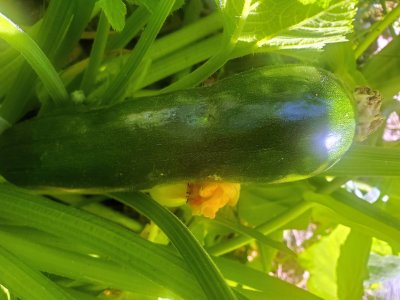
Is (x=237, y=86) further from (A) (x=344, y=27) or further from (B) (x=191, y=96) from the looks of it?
(A) (x=344, y=27)

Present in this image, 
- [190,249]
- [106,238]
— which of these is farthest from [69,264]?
[190,249]

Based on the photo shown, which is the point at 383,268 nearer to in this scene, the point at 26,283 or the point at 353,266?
the point at 353,266

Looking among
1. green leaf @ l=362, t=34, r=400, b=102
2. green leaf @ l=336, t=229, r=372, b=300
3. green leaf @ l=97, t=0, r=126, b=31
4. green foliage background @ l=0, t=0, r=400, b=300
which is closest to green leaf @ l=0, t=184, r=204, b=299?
green foliage background @ l=0, t=0, r=400, b=300

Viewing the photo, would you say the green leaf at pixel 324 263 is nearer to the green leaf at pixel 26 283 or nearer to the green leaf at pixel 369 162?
the green leaf at pixel 369 162

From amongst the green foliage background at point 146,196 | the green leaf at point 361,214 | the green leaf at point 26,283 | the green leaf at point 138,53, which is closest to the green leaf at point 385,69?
the green foliage background at point 146,196

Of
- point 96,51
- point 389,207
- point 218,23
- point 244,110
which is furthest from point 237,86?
point 389,207

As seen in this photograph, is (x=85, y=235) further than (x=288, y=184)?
No

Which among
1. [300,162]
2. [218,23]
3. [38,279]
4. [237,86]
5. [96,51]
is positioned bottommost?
[38,279]
